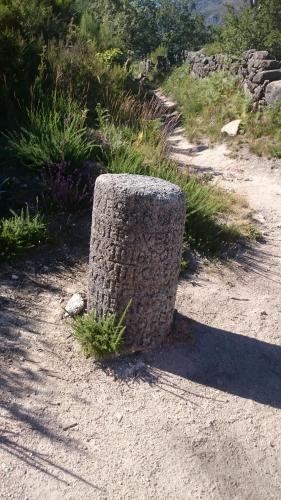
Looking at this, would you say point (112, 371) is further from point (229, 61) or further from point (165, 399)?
point (229, 61)

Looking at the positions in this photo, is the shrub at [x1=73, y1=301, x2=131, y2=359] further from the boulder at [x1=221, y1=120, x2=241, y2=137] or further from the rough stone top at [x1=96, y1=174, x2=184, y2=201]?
the boulder at [x1=221, y1=120, x2=241, y2=137]

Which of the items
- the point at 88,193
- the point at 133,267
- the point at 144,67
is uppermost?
the point at 133,267

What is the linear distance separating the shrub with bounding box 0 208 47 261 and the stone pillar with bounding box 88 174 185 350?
42.4 inches

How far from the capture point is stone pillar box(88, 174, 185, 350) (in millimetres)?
3078

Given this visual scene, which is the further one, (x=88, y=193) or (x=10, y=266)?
(x=88, y=193)

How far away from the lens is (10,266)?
422 centimetres

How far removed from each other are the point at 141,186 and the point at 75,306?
1197 millimetres

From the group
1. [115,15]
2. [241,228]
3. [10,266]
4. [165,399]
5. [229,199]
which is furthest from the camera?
[115,15]

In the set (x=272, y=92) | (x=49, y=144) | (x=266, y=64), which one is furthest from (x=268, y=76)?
(x=49, y=144)

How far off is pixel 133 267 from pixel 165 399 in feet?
2.92

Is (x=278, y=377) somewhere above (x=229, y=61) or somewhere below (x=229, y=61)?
below

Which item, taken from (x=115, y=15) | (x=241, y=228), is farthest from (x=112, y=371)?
(x=115, y=15)

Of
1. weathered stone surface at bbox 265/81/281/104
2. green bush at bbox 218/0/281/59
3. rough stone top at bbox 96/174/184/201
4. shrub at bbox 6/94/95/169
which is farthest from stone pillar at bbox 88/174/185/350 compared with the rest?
green bush at bbox 218/0/281/59

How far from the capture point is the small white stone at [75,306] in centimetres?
375
